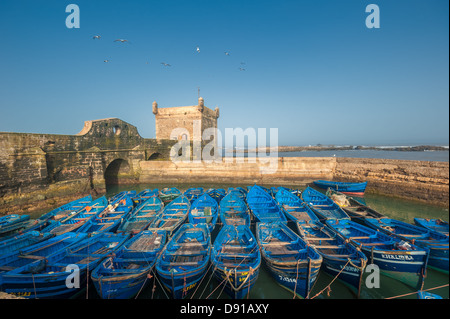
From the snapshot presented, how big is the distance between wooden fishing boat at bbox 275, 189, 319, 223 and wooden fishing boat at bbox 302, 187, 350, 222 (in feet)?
1.98

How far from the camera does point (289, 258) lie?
6.71 metres

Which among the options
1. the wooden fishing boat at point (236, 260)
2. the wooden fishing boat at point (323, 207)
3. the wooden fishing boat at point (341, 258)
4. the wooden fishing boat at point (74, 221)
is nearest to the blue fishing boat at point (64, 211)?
the wooden fishing boat at point (74, 221)

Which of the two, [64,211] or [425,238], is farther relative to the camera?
[64,211]

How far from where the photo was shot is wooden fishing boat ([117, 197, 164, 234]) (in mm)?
9318

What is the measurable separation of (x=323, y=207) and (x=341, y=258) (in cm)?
600

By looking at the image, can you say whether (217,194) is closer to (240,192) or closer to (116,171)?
(240,192)

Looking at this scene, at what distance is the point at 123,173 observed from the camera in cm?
2286

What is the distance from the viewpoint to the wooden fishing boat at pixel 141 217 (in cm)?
932

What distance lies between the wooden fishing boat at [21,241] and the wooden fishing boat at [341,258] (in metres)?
11.7

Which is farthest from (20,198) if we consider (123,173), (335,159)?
(335,159)

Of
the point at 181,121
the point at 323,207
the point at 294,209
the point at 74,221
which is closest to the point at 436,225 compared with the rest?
the point at 323,207

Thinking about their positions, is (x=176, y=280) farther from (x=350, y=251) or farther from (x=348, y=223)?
(x=348, y=223)
